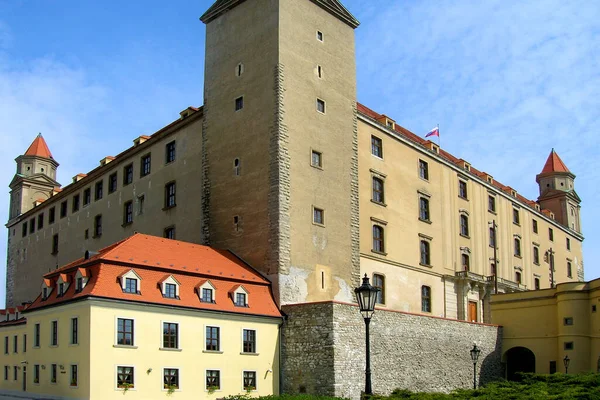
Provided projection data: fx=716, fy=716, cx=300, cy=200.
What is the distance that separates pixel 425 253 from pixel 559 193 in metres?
33.7

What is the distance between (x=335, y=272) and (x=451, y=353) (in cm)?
853

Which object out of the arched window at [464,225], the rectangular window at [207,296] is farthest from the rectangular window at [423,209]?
the rectangular window at [207,296]

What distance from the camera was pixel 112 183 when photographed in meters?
52.9

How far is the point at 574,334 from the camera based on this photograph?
138 ft

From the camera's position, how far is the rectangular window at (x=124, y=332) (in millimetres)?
29266

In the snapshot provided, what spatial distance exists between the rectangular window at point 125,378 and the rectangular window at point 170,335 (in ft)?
6.42

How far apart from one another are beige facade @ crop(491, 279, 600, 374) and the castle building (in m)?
2.59

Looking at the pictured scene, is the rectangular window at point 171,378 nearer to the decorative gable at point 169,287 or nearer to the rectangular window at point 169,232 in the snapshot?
the decorative gable at point 169,287

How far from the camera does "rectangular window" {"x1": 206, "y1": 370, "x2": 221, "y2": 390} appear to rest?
1251 inches

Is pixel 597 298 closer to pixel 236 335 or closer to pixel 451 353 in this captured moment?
pixel 451 353

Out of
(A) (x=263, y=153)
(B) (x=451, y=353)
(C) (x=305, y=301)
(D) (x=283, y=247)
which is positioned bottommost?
(B) (x=451, y=353)

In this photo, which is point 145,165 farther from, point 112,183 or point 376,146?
point 376,146

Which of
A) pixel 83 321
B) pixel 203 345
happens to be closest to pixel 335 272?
pixel 203 345

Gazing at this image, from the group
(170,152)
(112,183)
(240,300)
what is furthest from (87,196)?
(240,300)
